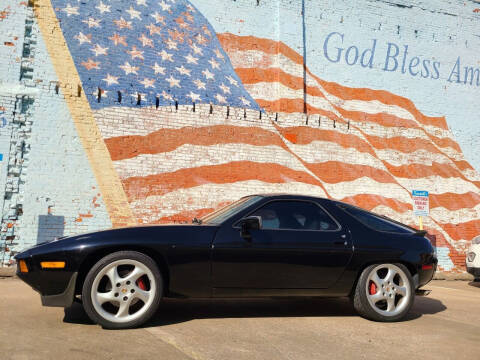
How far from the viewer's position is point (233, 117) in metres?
10.1

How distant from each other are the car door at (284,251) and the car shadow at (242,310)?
0.52 metres

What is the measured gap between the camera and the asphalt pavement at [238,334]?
3.15 m

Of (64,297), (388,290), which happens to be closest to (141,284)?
(64,297)

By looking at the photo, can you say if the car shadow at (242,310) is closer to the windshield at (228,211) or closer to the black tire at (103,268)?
the black tire at (103,268)

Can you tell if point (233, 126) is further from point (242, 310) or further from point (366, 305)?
point (366, 305)

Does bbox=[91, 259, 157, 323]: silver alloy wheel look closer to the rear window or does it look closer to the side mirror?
the side mirror

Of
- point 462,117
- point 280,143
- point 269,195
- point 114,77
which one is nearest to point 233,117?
point 280,143

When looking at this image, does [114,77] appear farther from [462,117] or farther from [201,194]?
[462,117]

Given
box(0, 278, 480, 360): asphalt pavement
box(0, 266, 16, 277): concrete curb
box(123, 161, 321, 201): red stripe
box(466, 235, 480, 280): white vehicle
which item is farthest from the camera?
box(123, 161, 321, 201): red stripe

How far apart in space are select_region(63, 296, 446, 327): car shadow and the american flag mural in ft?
14.1

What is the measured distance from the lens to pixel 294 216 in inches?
176

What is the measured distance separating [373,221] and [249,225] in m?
1.48

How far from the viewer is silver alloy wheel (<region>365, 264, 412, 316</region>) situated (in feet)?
14.4

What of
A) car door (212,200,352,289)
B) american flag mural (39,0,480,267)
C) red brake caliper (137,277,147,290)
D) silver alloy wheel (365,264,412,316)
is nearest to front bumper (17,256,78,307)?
red brake caliper (137,277,147,290)
